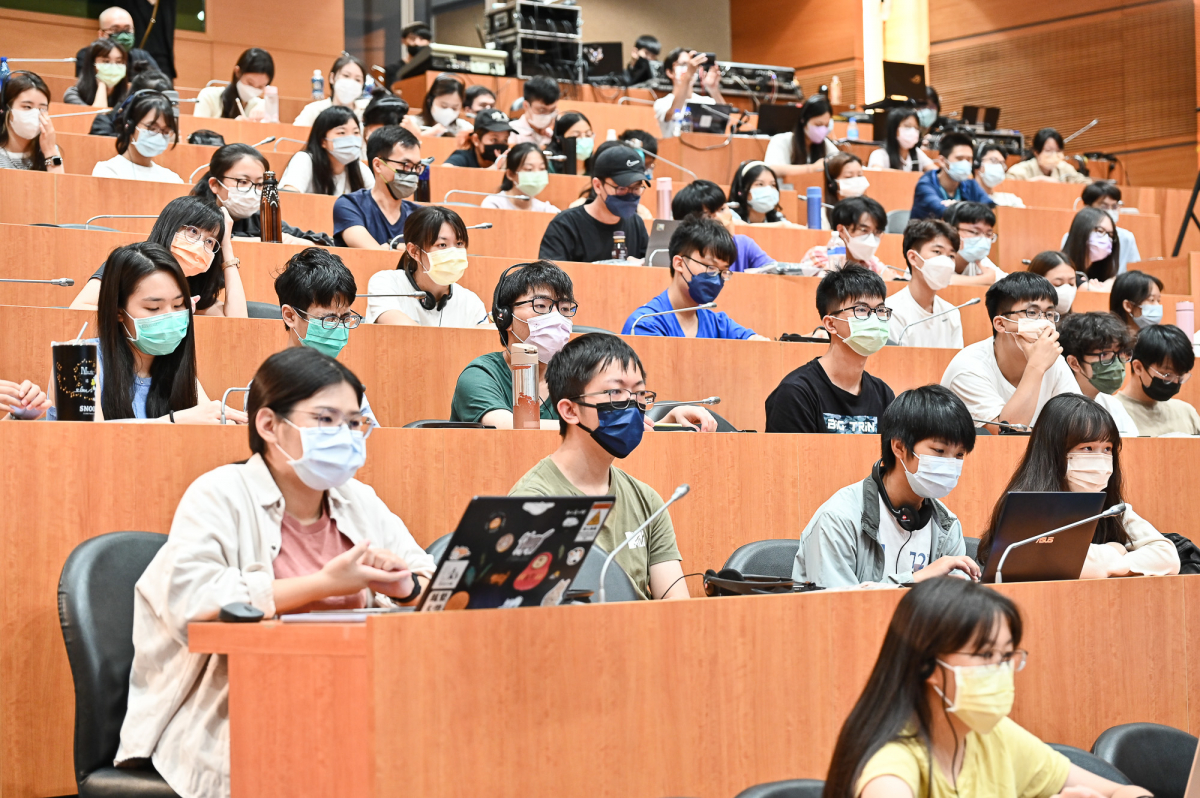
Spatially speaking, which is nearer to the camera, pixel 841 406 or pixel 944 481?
pixel 944 481

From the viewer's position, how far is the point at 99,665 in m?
1.92

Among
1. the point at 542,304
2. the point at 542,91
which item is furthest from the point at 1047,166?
the point at 542,304

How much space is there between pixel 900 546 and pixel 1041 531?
399mm

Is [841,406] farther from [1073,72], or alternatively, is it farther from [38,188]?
[1073,72]

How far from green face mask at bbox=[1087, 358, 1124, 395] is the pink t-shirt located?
2654 millimetres

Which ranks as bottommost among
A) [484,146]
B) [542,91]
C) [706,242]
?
[706,242]

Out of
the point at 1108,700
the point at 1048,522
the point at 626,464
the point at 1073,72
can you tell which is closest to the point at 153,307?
the point at 626,464

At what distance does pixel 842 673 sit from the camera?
6.41 feet

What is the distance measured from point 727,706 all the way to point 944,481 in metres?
0.81

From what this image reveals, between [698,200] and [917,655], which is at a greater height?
[698,200]

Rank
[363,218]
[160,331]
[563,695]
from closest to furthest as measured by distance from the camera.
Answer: [563,695] → [160,331] → [363,218]

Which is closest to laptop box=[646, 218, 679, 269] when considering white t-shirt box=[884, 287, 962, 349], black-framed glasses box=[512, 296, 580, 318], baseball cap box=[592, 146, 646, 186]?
baseball cap box=[592, 146, 646, 186]

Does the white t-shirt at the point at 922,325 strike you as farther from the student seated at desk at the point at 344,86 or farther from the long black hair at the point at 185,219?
the student seated at desk at the point at 344,86

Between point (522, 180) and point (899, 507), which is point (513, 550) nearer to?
point (899, 507)
